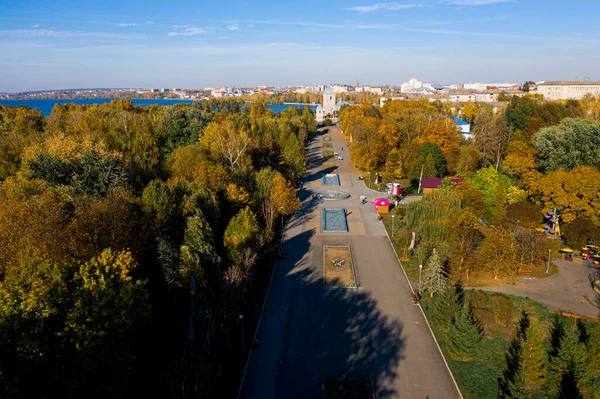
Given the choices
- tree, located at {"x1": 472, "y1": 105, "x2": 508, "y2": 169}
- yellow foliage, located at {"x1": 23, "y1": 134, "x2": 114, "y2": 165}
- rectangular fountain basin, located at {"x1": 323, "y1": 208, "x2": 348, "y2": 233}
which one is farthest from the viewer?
tree, located at {"x1": 472, "y1": 105, "x2": 508, "y2": 169}

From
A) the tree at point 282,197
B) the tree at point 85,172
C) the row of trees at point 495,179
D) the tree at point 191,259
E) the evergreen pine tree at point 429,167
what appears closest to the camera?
the tree at point 191,259

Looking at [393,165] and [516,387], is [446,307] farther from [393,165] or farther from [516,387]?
[393,165]

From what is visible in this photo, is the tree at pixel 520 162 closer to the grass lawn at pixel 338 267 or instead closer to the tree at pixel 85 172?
the grass lawn at pixel 338 267

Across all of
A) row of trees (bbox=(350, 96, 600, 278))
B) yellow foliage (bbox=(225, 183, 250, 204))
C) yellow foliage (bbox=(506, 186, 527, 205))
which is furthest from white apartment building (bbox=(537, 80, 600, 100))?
yellow foliage (bbox=(225, 183, 250, 204))

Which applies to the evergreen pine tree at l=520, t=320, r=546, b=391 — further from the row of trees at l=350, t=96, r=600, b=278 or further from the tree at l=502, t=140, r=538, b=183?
the tree at l=502, t=140, r=538, b=183

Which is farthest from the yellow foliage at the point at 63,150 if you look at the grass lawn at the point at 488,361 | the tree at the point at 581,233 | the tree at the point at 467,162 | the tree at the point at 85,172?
the tree at the point at 467,162

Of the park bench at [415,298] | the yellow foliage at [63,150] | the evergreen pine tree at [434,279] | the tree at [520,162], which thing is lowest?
the park bench at [415,298]

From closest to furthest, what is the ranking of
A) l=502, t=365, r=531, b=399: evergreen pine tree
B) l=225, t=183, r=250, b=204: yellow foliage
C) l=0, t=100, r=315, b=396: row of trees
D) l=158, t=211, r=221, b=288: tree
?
l=0, t=100, r=315, b=396: row of trees
l=502, t=365, r=531, b=399: evergreen pine tree
l=158, t=211, r=221, b=288: tree
l=225, t=183, r=250, b=204: yellow foliage
